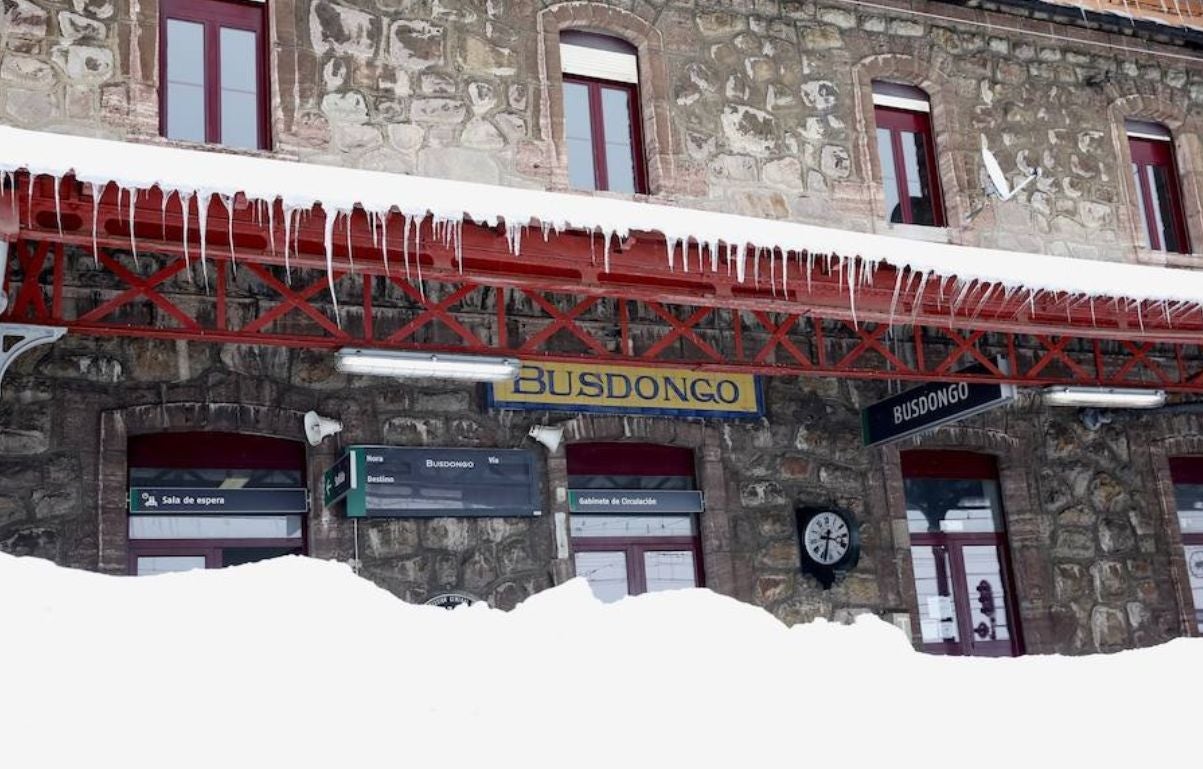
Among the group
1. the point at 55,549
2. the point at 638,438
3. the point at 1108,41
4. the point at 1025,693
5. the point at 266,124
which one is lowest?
the point at 1025,693

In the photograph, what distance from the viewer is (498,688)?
5.09 metres

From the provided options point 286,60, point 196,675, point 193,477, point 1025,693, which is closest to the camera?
point 196,675

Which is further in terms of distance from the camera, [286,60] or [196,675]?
[286,60]

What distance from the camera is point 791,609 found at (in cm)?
1049

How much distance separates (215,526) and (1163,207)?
9000 mm

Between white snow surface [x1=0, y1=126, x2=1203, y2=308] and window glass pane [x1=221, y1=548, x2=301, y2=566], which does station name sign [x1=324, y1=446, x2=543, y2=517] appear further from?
white snow surface [x1=0, y1=126, x2=1203, y2=308]

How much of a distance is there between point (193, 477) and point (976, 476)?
6.15m

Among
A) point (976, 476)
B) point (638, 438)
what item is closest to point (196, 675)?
point (638, 438)

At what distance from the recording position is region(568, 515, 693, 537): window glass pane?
10.2m

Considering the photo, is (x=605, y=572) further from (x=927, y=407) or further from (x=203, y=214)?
(x=203, y=214)

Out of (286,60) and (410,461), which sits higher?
(286,60)

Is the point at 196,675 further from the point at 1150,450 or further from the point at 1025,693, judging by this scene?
the point at 1150,450

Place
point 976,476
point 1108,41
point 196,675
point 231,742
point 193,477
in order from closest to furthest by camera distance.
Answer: point 231,742 < point 196,675 < point 193,477 < point 976,476 < point 1108,41

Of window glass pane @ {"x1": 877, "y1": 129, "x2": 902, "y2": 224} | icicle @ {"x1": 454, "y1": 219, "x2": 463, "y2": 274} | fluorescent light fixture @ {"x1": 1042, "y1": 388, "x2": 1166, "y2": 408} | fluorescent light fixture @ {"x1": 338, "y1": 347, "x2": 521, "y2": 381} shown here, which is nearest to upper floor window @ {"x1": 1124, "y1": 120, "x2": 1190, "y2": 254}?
window glass pane @ {"x1": 877, "y1": 129, "x2": 902, "y2": 224}
